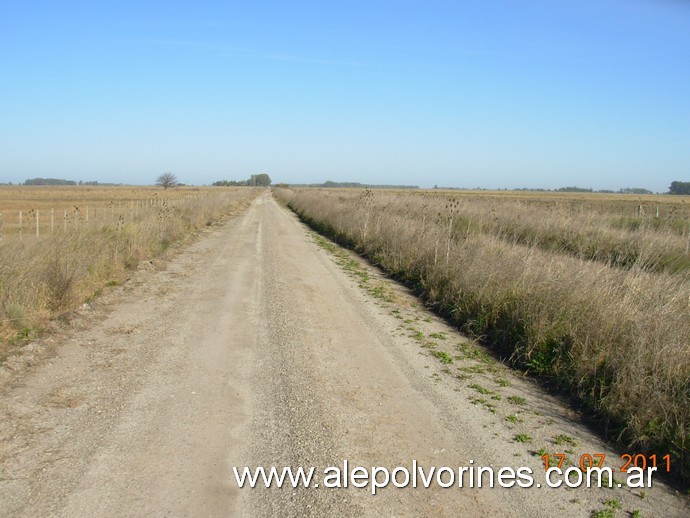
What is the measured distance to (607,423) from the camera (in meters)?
4.89

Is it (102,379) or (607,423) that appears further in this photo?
(102,379)

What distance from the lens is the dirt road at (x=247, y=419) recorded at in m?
3.56

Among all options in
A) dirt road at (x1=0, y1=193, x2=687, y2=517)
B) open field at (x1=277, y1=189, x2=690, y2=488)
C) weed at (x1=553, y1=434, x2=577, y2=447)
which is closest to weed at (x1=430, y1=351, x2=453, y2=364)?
dirt road at (x1=0, y1=193, x2=687, y2=517)

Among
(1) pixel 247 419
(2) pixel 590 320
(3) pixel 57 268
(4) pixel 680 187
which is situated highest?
(4) pixel 680 187

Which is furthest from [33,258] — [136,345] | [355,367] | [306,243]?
[306,243]

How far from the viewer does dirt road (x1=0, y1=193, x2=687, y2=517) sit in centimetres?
356

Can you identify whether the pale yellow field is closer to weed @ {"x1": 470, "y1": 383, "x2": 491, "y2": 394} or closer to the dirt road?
the dirt road

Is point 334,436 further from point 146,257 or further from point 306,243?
point 306,243

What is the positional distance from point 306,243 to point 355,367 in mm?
14140

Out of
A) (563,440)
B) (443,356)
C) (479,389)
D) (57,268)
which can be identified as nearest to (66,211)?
(57,268)

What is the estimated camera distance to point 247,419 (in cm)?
473
